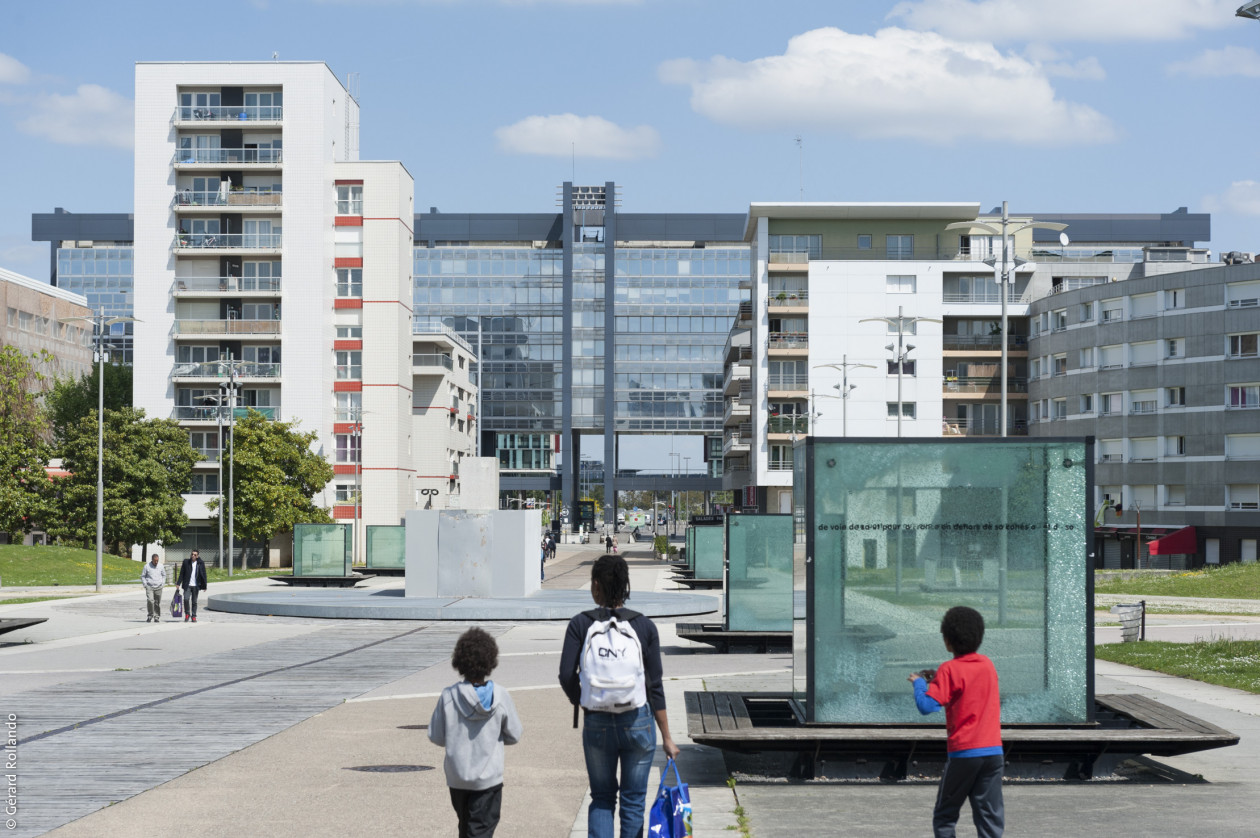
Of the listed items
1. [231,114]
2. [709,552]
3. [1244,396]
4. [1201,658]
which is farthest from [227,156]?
[1201,658]

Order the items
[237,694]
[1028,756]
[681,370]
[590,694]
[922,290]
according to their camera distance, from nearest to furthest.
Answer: [590,694], [1028,756], [237,694], [922,290], [681,370]

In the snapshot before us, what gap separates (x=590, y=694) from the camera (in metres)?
7.04

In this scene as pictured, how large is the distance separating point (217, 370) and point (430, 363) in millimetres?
25303

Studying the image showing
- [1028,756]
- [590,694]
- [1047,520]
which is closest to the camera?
[590,694]

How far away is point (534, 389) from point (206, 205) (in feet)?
204

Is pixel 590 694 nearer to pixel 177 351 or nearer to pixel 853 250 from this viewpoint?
pixel 177 351

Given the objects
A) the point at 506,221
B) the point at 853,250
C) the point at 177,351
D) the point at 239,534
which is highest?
the point at 506,221

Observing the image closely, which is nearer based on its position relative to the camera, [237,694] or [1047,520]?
[1047,520]

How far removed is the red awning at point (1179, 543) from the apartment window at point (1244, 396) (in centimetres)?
694

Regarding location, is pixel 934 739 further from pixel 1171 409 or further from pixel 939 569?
pixel 1171 409

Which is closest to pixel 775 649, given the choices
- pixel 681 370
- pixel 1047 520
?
pixel 1047 520

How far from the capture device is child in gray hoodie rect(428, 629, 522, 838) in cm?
666

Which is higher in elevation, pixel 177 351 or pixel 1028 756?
pixel 177 351

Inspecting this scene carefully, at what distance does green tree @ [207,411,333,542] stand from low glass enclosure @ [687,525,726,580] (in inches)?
1083
